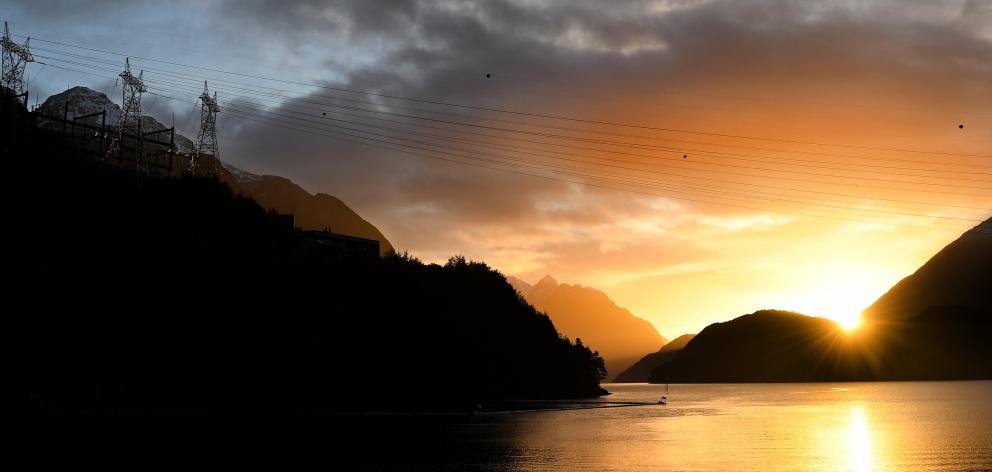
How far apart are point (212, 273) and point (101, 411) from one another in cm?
3951

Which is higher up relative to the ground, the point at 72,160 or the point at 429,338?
the point at 72,160

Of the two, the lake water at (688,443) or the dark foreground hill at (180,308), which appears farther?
the dark foreground hill at (180,308)

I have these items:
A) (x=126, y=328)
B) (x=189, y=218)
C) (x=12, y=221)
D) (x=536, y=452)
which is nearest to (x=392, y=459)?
(x=536, y=452)

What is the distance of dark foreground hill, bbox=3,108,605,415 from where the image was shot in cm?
12550

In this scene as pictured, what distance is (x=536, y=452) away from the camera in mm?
99438

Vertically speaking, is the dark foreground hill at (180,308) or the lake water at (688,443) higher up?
the dark foreground hill at (180,308)

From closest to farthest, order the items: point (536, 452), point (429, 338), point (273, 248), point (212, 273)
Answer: point (536, 452) < point (212, 273) < point (273, 248) < point (429, 338)

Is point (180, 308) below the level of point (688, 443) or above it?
above

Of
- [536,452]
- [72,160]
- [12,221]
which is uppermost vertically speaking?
[72,160]

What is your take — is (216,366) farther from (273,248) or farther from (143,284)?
(273,248)

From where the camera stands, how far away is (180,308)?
145000 millimetres

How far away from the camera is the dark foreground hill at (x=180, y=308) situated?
126 m

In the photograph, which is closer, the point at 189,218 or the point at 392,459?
the point at 392,459

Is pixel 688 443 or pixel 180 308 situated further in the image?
pixel 180 308
